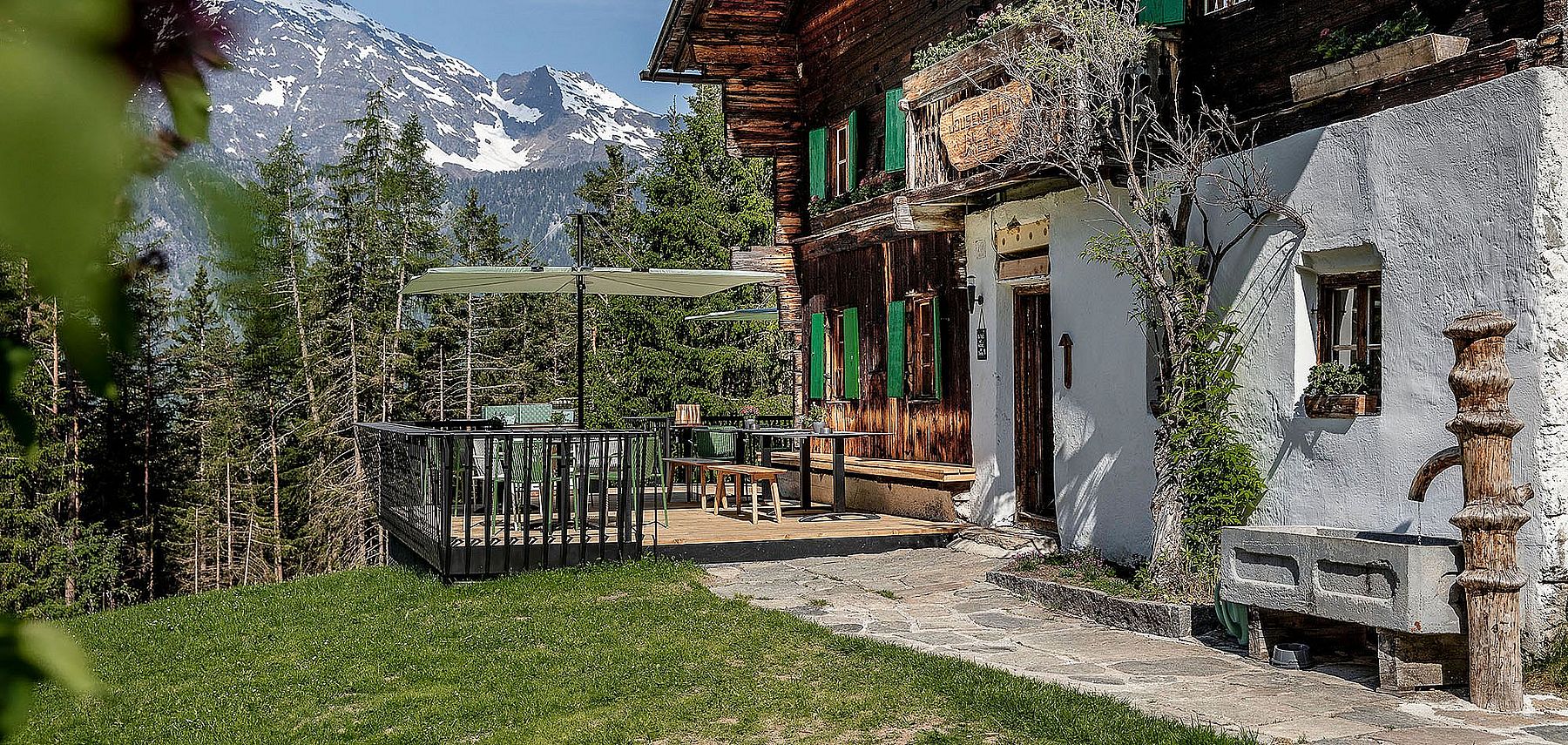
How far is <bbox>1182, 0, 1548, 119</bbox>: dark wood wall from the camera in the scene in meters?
7.36

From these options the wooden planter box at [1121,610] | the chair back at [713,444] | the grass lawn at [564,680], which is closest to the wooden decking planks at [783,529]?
the grass lawn at [564,680]

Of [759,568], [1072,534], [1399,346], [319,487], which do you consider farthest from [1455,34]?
[319,487]

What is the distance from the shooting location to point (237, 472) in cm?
4538

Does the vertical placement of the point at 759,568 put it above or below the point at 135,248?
below

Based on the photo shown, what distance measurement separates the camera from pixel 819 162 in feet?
58.0

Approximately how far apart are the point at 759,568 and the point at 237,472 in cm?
3925

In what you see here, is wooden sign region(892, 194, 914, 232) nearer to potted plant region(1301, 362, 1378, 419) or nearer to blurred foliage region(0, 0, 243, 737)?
potted plant region(1301, 362, 1378, 419)

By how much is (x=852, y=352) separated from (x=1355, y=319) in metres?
8.72

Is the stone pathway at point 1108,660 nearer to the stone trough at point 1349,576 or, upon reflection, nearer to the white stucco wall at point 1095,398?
the stone trough at point 1349,576

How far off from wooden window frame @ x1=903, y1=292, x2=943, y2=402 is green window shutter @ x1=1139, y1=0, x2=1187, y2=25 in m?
4.95

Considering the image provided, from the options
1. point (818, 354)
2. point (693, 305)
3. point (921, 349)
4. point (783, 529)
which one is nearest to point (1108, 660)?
point (783, 529)

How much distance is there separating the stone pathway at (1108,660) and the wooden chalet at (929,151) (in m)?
2.31

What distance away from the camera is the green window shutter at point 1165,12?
394 inches

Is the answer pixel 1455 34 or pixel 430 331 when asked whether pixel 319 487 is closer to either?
pixel 430 331
